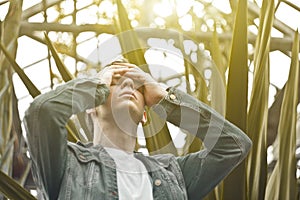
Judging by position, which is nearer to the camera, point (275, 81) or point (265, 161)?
point (265, 161)

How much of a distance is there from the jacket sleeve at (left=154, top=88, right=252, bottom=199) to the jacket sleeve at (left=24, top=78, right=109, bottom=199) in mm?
104

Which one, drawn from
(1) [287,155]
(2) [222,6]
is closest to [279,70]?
(2) [222,6]

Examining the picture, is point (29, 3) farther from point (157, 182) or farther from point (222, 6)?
point (157, 182)

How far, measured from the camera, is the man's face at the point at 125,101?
998 mm

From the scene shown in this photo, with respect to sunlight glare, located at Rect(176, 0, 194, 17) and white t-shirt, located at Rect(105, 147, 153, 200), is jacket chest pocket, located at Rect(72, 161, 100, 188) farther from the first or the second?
sunlight glare, located at Rect(176, 0, 194, 17)

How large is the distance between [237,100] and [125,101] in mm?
294

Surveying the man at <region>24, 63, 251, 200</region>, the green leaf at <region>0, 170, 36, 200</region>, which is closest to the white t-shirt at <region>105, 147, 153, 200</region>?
the man at <region>24, 63, 251, 200</region>

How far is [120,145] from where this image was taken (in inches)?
40.3

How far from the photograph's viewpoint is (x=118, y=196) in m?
0.95

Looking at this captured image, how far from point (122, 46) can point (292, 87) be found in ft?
1.58

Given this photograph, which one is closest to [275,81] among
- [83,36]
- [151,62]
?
[83,36]

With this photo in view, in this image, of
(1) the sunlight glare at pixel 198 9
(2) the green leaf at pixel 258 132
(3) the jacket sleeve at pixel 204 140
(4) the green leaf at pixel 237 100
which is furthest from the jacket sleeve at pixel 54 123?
(1) the sunlight glare at pixel 198 9

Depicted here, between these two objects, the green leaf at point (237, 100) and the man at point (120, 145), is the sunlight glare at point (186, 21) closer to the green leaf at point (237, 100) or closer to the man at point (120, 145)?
the green leaf at point (237, 100)

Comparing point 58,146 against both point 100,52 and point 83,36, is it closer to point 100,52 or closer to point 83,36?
point 100,52
